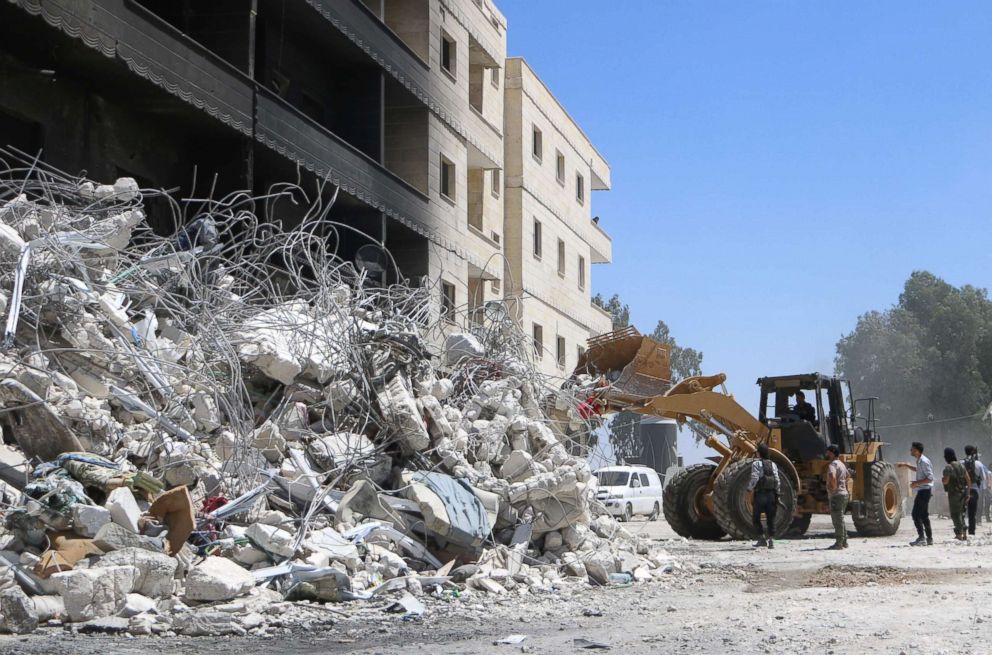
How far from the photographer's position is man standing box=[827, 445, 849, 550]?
1652cm

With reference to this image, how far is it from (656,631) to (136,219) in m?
6.48

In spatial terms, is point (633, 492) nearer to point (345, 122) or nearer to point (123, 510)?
point (345, 122)

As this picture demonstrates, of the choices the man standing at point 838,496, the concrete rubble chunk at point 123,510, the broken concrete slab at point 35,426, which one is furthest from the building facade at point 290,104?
the man standing at point 838,496

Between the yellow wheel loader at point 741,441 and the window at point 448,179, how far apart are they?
34.5 feet

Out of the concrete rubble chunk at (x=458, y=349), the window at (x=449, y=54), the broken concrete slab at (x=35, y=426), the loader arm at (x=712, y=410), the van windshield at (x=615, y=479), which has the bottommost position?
the van windshield at (x=615, y=479)

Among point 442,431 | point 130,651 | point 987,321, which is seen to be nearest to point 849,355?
point 987,321

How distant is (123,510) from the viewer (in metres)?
8.43

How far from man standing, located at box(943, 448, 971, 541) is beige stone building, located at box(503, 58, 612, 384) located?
13921mm

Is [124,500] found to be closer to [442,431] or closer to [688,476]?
[442,431]

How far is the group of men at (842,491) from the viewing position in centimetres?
1650

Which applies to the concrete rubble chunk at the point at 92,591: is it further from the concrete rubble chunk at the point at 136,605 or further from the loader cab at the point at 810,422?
the loader cab at the point at 810,422

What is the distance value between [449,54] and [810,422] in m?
14.5

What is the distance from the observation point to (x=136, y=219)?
11.4 meters

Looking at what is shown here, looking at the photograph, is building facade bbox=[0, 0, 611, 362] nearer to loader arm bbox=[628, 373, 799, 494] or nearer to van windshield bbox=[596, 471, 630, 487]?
loader arm bbox=[628, 373, 799, 494]
